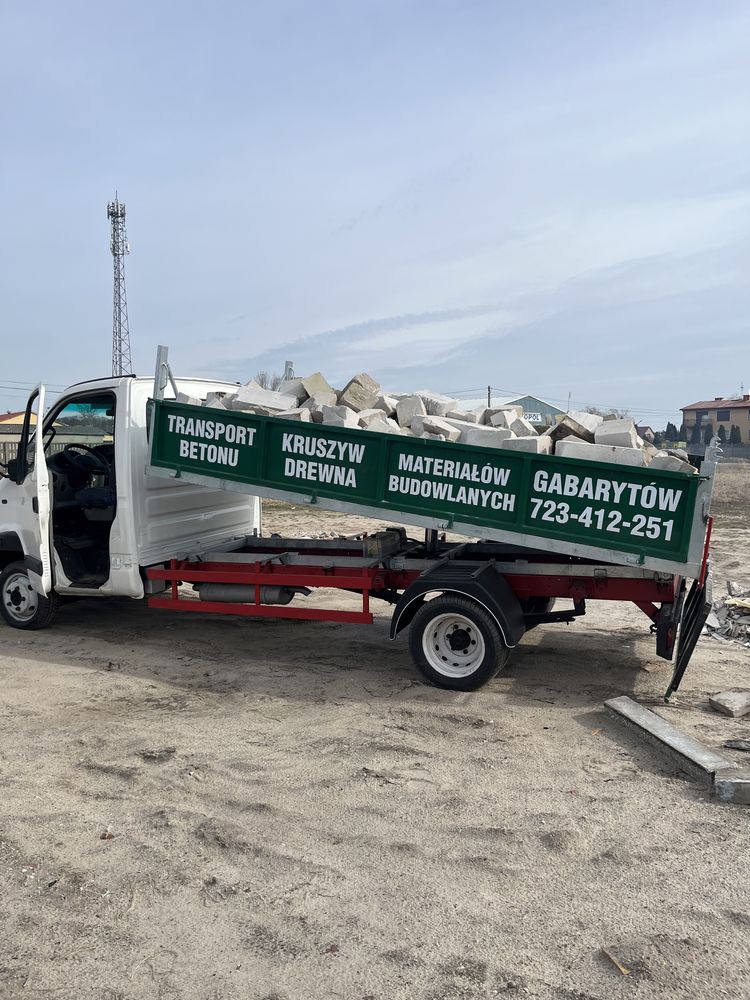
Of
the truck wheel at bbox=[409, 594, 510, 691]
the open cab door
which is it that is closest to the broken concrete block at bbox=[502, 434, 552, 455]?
the truck wheel at bbox=[409, 594, 510, 691]

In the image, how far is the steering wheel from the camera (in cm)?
773

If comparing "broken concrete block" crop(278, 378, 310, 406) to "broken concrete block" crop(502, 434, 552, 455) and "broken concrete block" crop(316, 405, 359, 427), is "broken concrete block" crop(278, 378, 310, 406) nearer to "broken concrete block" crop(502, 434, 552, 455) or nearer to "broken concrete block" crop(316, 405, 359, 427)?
"broken concrete block" crop(316, 405, 359, 427)

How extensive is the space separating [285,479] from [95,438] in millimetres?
2331

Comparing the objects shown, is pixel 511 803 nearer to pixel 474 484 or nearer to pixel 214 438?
pixel 474 484

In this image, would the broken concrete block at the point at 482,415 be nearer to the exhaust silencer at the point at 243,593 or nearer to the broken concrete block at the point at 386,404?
the broken concrete block at the point at 386,404

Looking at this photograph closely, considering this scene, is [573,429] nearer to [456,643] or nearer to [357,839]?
[456,643]

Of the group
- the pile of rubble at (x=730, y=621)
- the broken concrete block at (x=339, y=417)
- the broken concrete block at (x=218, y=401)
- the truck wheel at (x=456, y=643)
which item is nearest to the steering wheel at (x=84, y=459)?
the broken concrete block at (x=218, y=401)

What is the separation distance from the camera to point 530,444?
5.87 m

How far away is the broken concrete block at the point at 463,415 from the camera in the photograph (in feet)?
22.3

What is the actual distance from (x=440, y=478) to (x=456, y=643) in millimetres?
1318

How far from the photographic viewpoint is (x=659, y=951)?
3.05 meters

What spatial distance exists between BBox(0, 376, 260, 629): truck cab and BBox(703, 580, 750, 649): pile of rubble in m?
5.11

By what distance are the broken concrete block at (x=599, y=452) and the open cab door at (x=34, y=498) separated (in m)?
4.72

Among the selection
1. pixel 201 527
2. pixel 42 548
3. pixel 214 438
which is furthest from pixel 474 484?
pixel 42 548
